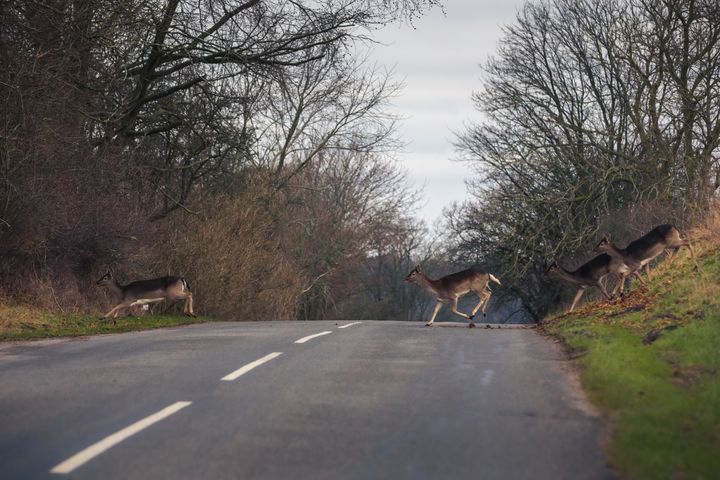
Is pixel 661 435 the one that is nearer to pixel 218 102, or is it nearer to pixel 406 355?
pixel 406 355

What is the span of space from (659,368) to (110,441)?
638cm

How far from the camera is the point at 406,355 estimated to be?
1401 centimetres

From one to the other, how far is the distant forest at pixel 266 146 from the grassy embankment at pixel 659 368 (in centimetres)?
1015

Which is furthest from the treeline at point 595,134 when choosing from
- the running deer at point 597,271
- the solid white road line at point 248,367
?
the solid white road line at point 248,367

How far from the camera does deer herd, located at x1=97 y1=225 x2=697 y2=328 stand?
2256 centimetres

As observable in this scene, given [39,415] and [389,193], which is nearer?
[39,415]

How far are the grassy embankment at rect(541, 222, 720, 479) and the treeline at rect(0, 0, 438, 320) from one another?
953 cm

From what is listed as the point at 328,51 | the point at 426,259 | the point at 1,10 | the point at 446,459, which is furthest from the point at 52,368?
the point at 426,259

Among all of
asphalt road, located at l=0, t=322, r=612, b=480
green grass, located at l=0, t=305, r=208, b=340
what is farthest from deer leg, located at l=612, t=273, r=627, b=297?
green grass, located at l=0, t=305, r=208, b=340

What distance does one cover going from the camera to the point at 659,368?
11.4 metres

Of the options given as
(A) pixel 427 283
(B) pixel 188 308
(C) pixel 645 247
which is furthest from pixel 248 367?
(B) pixel 188 308

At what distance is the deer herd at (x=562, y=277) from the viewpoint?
74.0 feet

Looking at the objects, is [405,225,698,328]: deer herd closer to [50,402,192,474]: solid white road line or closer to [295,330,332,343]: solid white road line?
[295,330,332,343]: solid white road line

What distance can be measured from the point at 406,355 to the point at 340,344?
1929 millimetres
